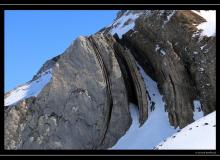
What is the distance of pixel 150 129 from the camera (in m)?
37.8

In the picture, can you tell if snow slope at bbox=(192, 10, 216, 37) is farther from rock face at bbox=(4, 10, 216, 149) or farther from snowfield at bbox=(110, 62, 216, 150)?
snowfield at bbox=(110, 62, 216, 150)

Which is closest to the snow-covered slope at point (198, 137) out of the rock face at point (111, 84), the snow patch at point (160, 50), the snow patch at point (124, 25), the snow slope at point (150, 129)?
the snow slope at point (150, 129)

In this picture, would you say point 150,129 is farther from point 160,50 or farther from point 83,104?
point 83,104

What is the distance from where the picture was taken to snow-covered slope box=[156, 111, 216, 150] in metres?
19.2

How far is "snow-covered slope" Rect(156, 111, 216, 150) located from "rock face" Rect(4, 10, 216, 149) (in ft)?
41.6

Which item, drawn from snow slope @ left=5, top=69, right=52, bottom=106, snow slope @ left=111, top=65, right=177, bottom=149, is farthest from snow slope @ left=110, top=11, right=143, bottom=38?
snow slope @ left=5, top=69, right=52, bottom=106

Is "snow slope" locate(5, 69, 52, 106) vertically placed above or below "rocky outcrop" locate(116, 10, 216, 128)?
above

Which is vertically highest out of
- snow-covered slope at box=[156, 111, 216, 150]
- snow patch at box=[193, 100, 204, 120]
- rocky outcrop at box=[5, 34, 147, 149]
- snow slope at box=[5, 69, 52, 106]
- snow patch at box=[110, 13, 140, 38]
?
snow patch at box=[110, 13, 140, 38]

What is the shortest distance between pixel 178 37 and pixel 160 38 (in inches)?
88.8

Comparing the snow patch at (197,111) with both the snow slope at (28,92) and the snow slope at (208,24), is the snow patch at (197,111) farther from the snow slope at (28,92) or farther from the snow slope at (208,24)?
the snow slope at (28,92)

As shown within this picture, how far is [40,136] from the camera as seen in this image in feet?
145

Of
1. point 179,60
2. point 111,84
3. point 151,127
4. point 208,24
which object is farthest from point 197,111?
point 111,84
